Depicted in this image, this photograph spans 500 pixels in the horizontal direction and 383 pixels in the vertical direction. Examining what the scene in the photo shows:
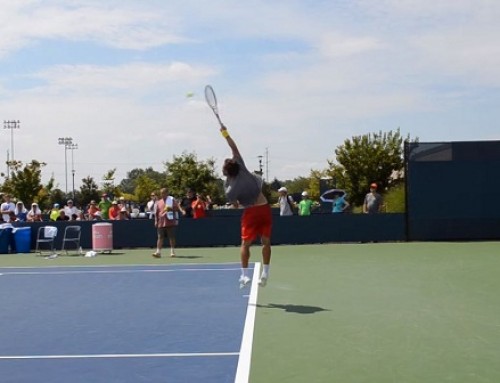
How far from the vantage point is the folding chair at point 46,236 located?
19.0m

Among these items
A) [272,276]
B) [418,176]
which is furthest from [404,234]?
[272,276]

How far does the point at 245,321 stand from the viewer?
25.8 feet

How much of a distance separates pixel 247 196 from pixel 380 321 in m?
2.34

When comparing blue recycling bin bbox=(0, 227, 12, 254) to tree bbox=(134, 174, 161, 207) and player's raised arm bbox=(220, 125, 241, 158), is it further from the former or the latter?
tree bbox=(134, 174, 161, 207)

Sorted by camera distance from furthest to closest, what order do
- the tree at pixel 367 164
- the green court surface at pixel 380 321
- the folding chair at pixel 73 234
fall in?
the tree at pixel 367 164 < the folding chair at pixel 73 234 < the green court surface at pixel 380 321

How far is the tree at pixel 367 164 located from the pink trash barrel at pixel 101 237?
2857 cm

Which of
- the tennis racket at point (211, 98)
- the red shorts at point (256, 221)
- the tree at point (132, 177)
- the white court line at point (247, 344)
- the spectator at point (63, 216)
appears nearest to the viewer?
the white court line at point (247, 344)

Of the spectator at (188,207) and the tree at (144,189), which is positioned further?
the tree at (144,189)

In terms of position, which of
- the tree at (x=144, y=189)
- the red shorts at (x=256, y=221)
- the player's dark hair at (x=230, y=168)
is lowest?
the red shorts at (x=256, y=221)

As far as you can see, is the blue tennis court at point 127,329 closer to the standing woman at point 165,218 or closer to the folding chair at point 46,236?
the standing woman at point 165,218

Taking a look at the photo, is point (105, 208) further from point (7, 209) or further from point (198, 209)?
point (198, 209)

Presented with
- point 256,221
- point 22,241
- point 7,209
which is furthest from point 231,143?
point 7,209

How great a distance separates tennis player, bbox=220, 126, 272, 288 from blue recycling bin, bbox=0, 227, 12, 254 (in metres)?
12.6

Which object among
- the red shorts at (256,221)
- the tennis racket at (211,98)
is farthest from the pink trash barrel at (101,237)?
the red shorts at (256,221)
